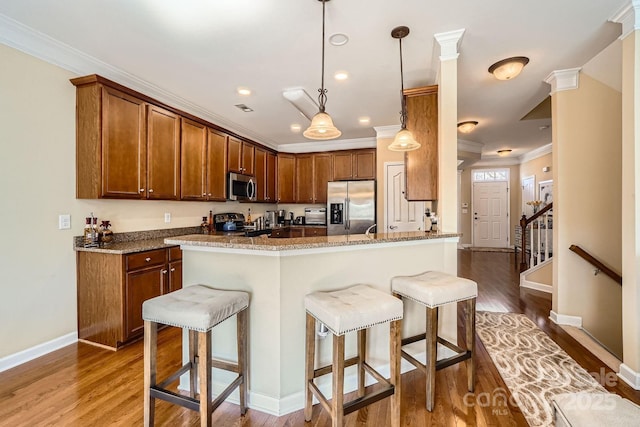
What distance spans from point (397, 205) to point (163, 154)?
362 cm

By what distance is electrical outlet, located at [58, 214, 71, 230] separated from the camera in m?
2.51

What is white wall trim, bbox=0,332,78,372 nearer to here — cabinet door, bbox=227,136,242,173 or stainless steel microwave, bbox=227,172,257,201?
stainless steel microwave, bbox=227,172,257,201

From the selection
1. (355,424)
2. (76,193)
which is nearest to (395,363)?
(355,424)

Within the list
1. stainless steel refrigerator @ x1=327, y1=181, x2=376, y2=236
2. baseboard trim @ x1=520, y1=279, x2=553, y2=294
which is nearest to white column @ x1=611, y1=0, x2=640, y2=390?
baseboard trim @ x1=520, y1=279, x2=553, y2=294

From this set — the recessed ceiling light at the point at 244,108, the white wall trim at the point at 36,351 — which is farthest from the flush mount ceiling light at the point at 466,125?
the white wall trim at the point at 36,351

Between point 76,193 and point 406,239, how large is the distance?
298cm

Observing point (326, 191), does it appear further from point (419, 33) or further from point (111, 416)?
point (111, 416)

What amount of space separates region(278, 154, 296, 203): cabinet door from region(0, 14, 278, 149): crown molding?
2332 millimetres

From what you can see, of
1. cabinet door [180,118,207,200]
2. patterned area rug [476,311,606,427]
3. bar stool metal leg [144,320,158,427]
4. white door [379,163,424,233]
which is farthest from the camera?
white door [379,163,424,233]

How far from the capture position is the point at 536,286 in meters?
4.21

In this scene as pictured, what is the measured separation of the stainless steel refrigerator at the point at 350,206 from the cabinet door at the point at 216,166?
76.3 inches

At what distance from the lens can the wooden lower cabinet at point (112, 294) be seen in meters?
2.46

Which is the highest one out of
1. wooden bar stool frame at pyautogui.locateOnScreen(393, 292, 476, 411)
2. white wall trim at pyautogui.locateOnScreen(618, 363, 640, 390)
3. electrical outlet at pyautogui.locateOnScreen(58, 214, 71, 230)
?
electrical outlet at pyautogui.locateOnScreen(58, 214, 71, 230)

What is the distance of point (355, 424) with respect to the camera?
5.29ft
